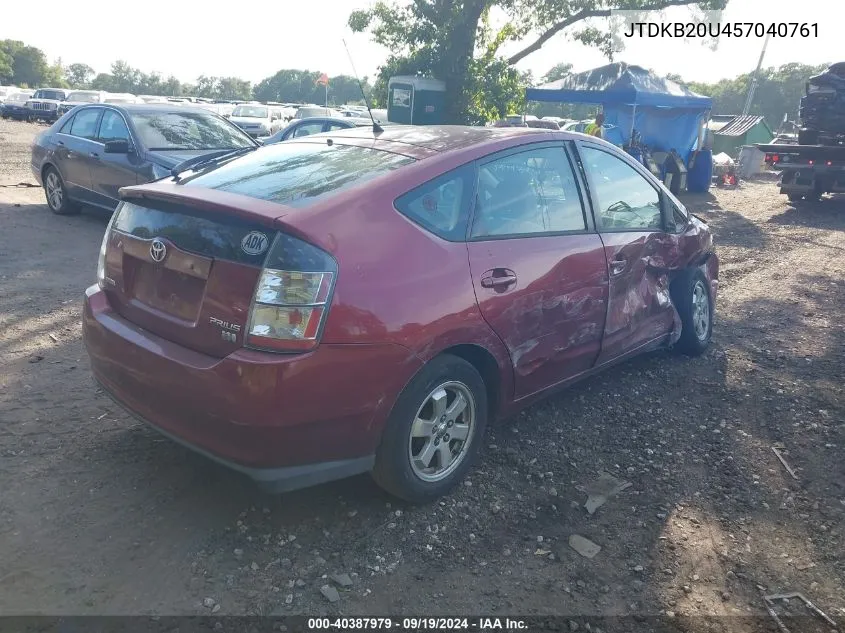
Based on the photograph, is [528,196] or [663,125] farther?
[663,125]

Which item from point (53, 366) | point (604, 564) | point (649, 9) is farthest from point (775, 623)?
point (649, 9)

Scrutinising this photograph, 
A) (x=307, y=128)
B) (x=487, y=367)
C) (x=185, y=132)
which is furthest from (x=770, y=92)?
(x=487, y=367)

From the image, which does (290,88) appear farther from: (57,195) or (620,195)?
(620,195)

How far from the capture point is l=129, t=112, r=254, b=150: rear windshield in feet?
28.5

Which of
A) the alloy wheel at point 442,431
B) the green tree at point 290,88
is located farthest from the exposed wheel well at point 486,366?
the green tree at point 290,88

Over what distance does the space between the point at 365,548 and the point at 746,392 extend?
3041 mm


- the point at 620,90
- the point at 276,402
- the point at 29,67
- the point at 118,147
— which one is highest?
the point at 29,67

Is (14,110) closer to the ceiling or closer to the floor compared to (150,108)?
closer to the floor

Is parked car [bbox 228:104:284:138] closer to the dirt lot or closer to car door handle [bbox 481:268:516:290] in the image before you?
the dirt lot

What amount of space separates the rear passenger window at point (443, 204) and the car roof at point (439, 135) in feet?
0.77

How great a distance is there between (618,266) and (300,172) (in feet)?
6.36

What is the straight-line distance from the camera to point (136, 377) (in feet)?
10.1

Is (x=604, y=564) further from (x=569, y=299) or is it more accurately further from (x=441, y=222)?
(x=441, y=222)

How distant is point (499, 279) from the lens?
3357 mm
